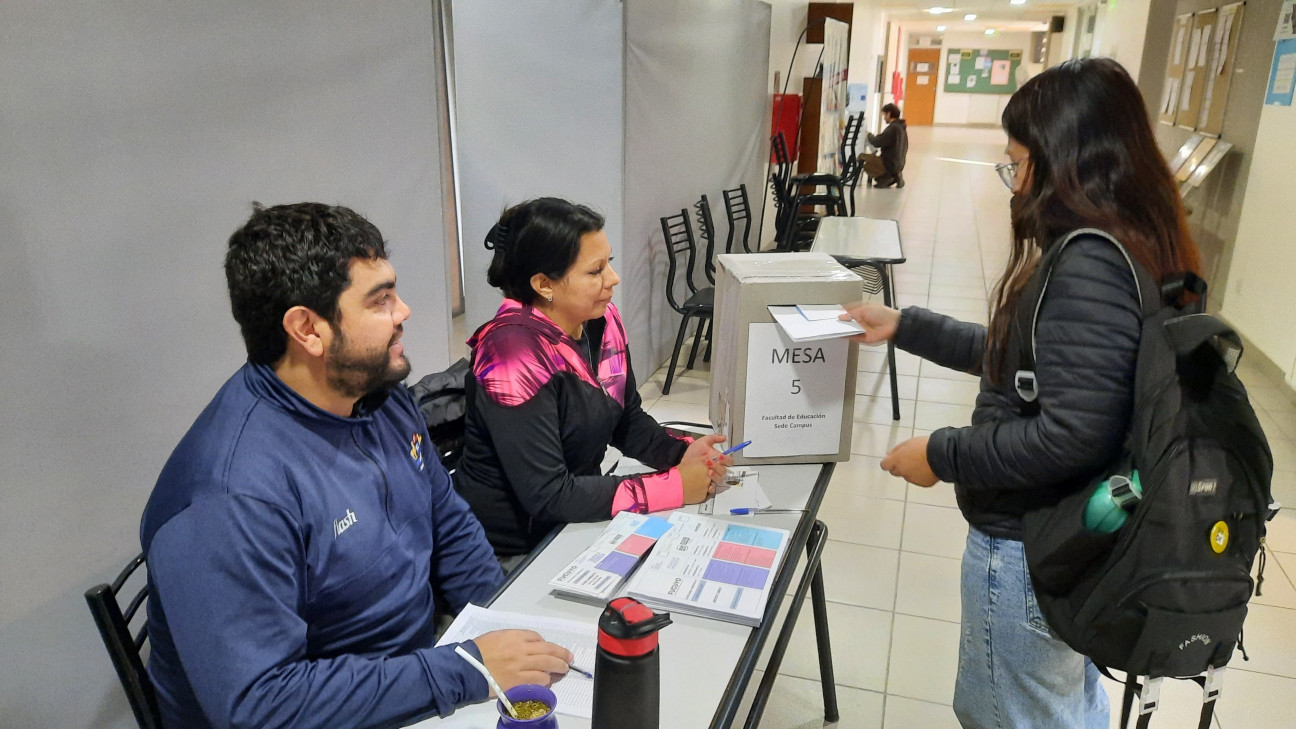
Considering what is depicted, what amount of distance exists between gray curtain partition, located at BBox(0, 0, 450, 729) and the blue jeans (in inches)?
60.3

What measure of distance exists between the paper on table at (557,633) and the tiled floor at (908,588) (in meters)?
1.11

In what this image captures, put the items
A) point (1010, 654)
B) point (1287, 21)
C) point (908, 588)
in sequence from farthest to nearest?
point (1287, 21) < point (908, 588) < point (1010, 654)

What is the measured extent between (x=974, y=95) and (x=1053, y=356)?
28.3 metres

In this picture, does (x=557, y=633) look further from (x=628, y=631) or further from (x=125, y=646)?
(x=125, y=646)

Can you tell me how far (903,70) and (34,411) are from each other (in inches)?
1092

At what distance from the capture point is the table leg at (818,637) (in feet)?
5.39

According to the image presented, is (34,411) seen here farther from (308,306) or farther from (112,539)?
(308,306)

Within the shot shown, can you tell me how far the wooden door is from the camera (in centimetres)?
2677

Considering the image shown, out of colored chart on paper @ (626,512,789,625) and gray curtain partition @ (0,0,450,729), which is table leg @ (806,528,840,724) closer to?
colored chart on paper @ (626,512,789,625)

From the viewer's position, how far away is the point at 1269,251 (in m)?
4.75

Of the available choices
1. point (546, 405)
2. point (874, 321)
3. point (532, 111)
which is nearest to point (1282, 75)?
point (532, 111)

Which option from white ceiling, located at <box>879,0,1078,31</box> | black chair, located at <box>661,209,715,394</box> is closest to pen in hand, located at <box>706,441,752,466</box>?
black chair, located at <box>661,209,715,394</box>

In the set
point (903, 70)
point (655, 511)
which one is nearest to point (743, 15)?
point (655, 511)

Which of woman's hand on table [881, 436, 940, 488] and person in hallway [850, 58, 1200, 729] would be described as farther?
woman's hand on table [881, 436, 940, 488]
